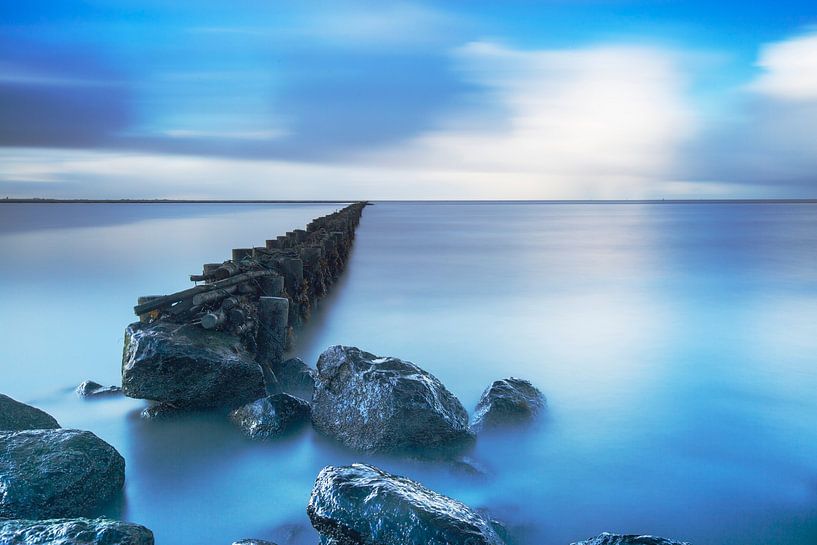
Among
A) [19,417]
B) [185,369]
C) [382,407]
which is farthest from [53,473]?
[382,407]

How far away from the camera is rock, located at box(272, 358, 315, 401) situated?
561 cm

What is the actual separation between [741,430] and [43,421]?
17.9 feet

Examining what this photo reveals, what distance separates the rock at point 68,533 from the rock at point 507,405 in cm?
282

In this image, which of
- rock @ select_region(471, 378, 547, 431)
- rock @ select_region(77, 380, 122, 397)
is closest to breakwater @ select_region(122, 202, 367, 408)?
rock @ select_region(77, 380, 122, 397)

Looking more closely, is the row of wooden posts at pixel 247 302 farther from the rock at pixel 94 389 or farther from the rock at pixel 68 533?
the rock at pixel 68 533

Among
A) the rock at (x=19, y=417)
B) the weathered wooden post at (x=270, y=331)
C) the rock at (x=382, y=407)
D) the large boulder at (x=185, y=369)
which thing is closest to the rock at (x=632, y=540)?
the rock at (x=382, y=407)

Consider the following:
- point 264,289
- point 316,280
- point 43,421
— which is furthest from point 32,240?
point 43,421

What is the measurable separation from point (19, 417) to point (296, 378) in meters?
2.34

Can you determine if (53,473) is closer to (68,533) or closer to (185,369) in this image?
(68,533)

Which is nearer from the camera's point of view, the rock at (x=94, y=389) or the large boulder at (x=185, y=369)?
the large boulder at (x=185, y=369)

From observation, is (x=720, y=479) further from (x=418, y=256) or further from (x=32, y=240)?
(x=32, y=240)

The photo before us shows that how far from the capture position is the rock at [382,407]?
4074 millimetres

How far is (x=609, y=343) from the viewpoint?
8141 mm

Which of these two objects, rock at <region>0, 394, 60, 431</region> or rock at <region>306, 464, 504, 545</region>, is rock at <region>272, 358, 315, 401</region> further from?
rock at <region>306, 464, 504, 545</region>
